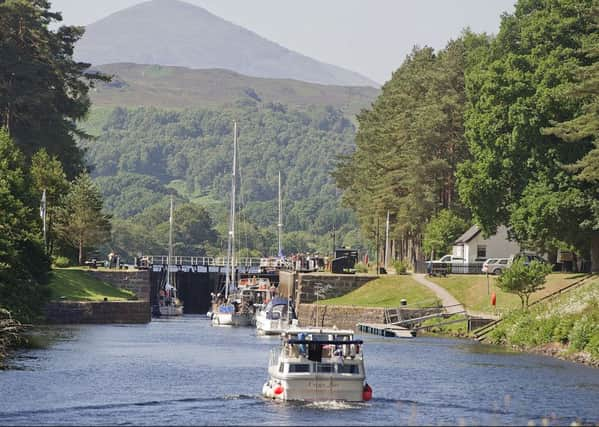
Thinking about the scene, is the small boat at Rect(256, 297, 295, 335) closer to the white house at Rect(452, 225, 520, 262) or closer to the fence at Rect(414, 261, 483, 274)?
the fence at Rect(414, 261, 483, 274)

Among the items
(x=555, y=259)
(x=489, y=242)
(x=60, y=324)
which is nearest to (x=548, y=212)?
(x=555, y=259)

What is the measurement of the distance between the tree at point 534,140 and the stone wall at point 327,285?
17.0 metres

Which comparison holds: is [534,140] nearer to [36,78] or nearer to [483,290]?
[483,290]

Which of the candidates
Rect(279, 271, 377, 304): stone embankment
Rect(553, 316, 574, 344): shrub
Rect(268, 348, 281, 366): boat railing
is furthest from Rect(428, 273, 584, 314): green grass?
Rect(268, 348, 281, 366): boat railing

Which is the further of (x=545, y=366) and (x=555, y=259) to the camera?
(x=555, y=259)

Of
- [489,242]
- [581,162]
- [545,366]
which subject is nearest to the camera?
[545,366]

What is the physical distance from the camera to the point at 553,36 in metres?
109

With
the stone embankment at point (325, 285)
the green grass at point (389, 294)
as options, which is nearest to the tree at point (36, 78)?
the stone embankment at point (325, 285)

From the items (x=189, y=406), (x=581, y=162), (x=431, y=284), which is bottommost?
(x=189, y=406)

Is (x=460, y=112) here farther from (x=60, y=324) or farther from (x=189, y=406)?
(x=189, y=406)

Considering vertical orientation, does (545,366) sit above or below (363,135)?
below

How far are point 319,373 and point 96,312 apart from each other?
58.9 metres

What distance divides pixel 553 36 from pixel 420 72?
45.4 m

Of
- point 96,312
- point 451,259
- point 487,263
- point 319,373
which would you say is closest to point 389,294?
point 487,263
